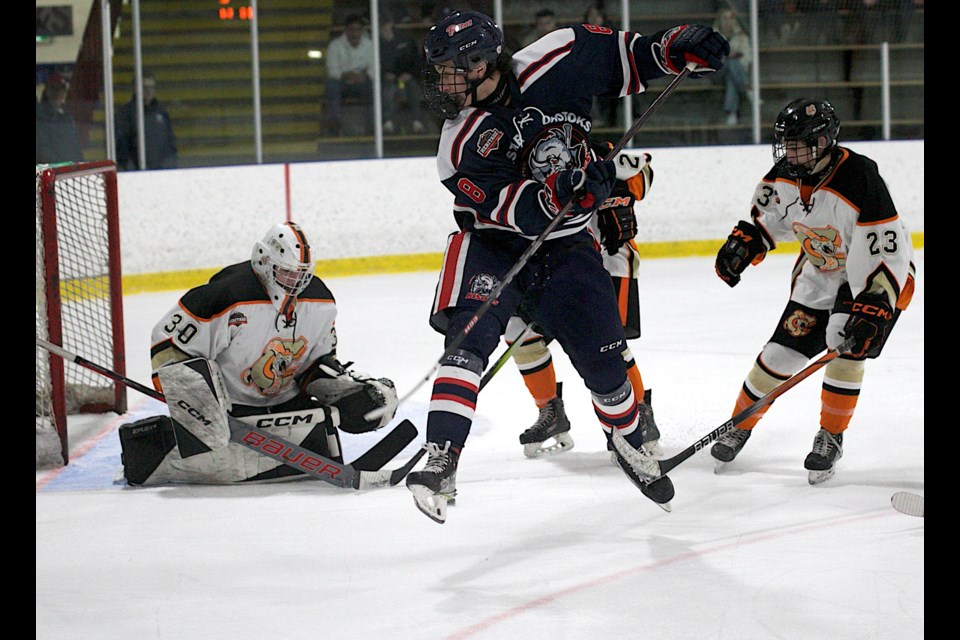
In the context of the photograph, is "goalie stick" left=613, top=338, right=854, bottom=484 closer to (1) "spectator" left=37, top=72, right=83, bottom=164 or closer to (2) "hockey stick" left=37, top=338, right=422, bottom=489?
(2) "hockey stick" left=37, top=338, right=422, bottom=489

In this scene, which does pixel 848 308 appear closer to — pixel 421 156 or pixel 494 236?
pixel 494 236

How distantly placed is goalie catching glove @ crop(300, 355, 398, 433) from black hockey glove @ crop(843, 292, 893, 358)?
1.10m

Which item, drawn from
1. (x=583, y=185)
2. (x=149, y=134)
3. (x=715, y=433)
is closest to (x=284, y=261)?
(x=583, y=185)

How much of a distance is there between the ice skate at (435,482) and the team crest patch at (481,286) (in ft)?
1.09

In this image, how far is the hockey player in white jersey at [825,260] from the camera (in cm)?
283

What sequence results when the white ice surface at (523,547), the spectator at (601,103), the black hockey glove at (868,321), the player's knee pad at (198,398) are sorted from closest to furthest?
the white ice surface at (523,547) → the black hockey glove at (868,321) → the player's knee pad at (198,398) → the spectator at (601,103)

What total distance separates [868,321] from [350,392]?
49.6 inches

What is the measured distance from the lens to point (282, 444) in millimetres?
2980

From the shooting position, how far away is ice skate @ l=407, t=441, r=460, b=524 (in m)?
2.26

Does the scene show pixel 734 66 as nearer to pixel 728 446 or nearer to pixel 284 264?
pixel 728 446

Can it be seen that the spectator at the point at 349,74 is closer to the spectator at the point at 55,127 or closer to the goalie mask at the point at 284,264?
the spectator at the point at 55,127

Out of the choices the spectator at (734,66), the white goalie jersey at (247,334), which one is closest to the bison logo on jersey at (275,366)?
the white goalie jersey at (247,334)

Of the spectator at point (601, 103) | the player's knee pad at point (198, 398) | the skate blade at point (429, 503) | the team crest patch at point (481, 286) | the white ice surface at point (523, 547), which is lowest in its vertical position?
the white ice surface at point (523, 547)
